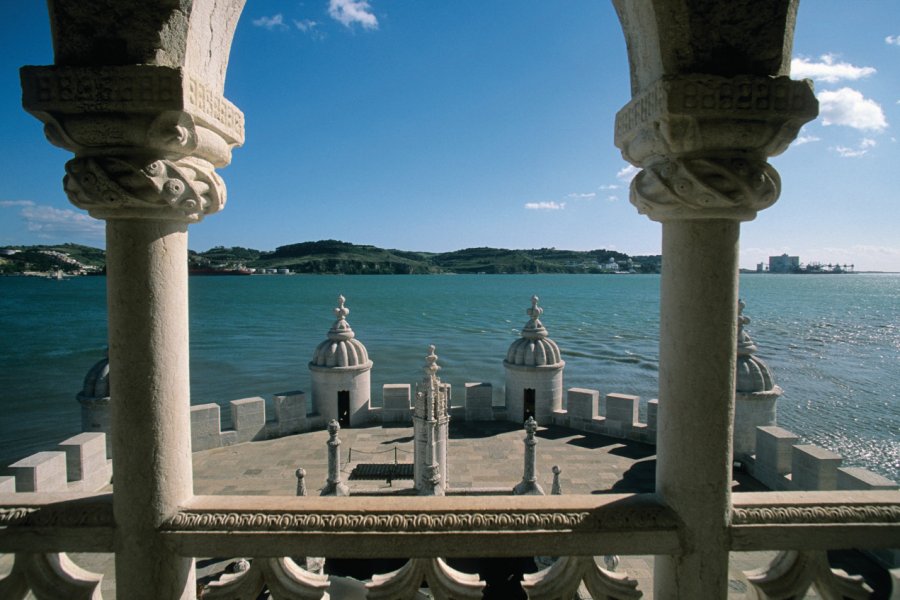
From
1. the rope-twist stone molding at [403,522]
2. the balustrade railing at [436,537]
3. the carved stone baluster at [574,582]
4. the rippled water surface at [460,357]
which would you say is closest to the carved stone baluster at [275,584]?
the balustrade railing at [436,537]

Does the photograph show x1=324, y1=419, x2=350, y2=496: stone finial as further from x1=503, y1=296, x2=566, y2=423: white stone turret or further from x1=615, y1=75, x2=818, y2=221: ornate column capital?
x1=615, y1=75, x2=818, y2=221: ornate column capital

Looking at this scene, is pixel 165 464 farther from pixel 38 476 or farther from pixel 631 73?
pixel 38 476

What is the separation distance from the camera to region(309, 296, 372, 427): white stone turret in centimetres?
1165

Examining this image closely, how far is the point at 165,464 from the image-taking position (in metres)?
2.28

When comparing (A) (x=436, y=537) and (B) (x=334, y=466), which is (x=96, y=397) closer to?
(B) (x=334, y=466)

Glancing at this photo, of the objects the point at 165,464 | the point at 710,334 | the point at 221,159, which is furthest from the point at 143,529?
the point at 710,334

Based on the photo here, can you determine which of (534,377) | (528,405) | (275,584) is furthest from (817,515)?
(528,405)

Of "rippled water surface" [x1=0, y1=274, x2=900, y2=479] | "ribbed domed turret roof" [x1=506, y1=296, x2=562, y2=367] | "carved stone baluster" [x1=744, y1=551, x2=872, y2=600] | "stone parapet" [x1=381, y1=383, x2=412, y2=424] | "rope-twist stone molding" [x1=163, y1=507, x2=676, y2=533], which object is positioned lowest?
"rippled water surface" [x1=0, y1=274, x2=900, y2=479]

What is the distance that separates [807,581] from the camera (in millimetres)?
2268

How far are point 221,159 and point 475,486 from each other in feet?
24.3

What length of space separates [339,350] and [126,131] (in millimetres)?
9878

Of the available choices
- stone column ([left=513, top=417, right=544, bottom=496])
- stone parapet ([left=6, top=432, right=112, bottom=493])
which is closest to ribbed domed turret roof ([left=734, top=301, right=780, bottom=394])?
stone column ([left=513, top=417, right=544, bottom=496])

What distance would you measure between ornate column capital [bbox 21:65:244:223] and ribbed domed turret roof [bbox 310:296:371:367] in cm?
942

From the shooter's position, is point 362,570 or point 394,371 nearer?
point 362,570
